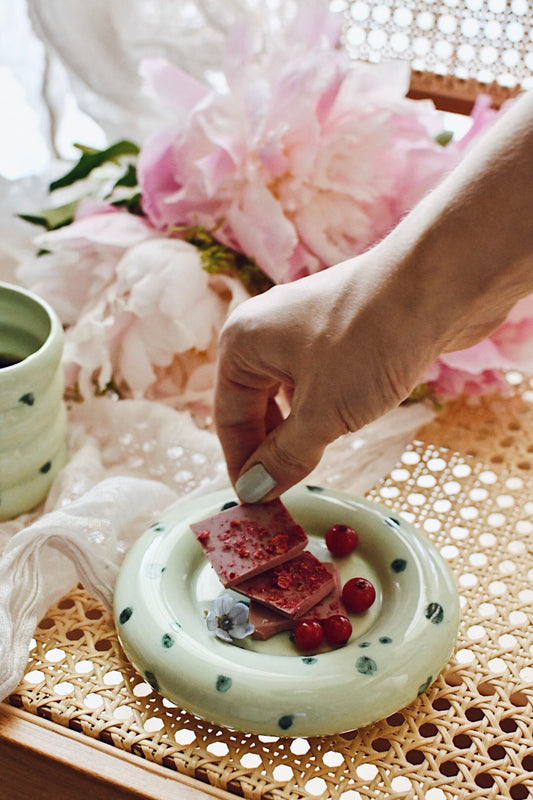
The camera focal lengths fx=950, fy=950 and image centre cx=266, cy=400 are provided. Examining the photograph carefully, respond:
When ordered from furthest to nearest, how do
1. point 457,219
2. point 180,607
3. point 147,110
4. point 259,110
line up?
point 147,110, point 259,110, point 180,607, point 457,219

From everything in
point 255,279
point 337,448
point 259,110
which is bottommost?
point 337,448

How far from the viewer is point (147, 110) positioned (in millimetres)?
1062

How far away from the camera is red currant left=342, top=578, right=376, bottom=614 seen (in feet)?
1.95

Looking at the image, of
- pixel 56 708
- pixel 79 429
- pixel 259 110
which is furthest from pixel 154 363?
pixel 56 708

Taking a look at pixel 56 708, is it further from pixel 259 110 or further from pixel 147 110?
pixel 147 110

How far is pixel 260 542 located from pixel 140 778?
16cm

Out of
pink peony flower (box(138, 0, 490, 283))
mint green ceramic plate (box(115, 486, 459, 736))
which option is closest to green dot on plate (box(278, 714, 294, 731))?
mint green ceramic plate (box(115, 486, 459, 736))

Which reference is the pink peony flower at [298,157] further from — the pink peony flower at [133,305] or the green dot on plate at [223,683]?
the green dot on plate at [223,683]

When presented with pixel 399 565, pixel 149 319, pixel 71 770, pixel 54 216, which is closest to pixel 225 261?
pixel 149 319

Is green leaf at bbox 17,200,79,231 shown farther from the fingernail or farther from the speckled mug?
the fingernail

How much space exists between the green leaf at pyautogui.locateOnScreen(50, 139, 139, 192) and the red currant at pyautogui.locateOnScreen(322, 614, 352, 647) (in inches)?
21.7

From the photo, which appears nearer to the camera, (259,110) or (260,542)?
(260,542)

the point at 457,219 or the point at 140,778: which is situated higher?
the point at 457,219

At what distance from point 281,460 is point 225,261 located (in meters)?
0.27
